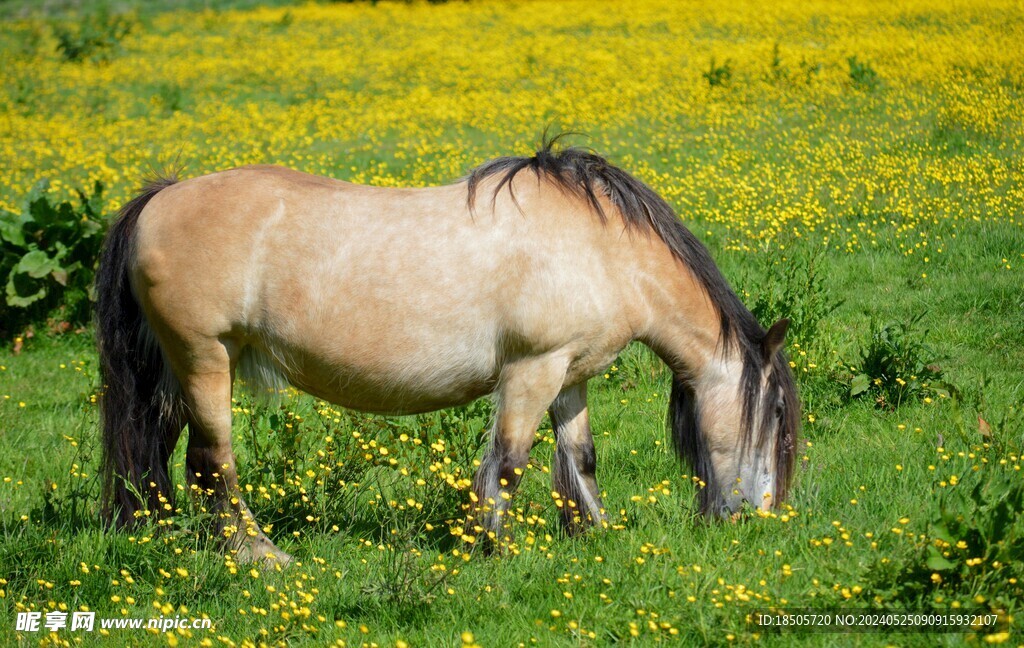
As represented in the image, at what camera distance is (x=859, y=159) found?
11.3m

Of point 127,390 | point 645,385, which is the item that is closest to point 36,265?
point 127,390

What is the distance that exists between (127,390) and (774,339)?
324cm

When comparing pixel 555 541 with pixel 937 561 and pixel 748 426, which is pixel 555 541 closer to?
pixel 748 426

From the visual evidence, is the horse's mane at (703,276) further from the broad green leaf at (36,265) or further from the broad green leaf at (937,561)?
the broad green leaf at (36,265)

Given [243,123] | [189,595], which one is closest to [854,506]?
[189,595]

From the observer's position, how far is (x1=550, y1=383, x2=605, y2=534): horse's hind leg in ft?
16.7

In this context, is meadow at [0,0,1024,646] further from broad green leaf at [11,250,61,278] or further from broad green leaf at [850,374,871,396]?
broad green leaf at [11,250,61,278]

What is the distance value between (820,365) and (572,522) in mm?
2772

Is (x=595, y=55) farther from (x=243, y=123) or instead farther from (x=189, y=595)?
(x=189, y=595)

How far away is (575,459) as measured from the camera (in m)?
5.21

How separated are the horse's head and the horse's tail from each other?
2724 millimetres

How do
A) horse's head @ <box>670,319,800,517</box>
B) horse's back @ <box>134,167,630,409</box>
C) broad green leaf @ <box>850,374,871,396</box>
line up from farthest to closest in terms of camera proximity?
broad green leaf @ <box>850,374,871,396</box>, horse's head @ <box>670,319,800,517</box>, horse's back @ <box>134,167,630,409</box>

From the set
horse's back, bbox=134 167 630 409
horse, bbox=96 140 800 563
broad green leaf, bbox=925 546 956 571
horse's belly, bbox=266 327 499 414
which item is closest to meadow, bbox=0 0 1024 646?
broad green leaf, bbox=925 546 956 571

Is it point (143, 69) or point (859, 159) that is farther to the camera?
point (143, 69)
